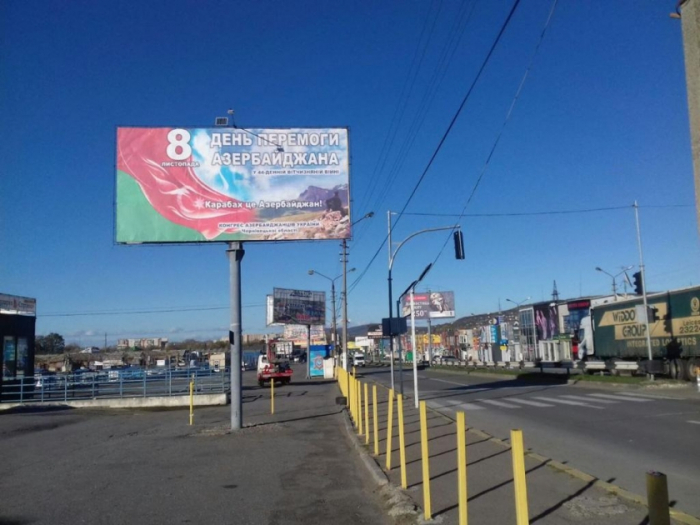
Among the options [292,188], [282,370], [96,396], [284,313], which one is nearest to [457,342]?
[284,313]

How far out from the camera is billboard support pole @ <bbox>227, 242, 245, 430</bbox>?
1870 centimetres

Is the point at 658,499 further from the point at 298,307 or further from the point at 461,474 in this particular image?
the point at 298,307

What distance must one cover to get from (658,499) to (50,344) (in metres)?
147

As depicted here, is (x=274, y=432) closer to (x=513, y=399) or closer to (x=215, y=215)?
(x=215, y=215)

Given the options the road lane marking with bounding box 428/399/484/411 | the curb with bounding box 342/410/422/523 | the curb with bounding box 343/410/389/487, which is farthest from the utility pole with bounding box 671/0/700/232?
the road lane marking with bounding box 428/399/484/411

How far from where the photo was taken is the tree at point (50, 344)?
132875 millimetres

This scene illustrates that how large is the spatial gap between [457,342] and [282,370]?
88.1 meters

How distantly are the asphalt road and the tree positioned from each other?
402 ft

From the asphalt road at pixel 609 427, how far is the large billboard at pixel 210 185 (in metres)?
8.36

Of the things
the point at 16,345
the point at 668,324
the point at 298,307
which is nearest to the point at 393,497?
the point at 668,324

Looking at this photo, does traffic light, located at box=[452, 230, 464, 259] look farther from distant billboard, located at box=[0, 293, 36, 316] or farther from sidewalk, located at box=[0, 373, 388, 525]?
distant billboard, located at box=[0, 293, 36, 316]

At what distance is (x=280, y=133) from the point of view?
2061 centimetres

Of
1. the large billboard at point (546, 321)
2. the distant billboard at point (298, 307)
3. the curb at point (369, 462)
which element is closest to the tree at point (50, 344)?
the distant billboard at point (298, 307)

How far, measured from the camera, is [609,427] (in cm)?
1574
